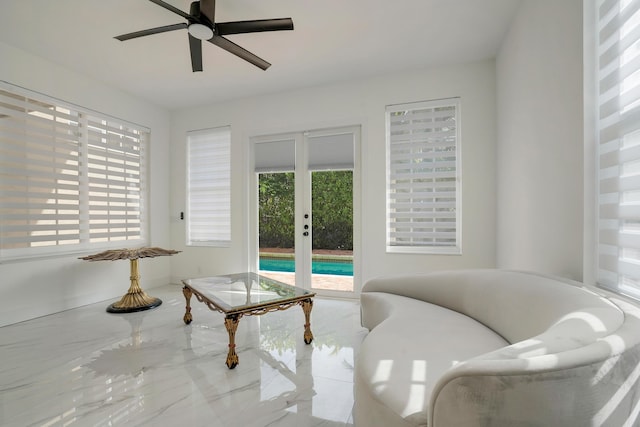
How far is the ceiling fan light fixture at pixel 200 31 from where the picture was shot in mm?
2229

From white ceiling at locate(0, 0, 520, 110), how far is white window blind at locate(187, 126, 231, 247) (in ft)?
3.00

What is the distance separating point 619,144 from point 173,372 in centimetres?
279

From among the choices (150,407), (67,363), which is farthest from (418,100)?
(67,363)

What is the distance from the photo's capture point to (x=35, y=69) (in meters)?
3.20

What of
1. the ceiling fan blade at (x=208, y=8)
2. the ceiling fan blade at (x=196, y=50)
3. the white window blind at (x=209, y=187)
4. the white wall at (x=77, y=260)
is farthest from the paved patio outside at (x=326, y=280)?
the ceiling fan blade at (x=208, y=8)

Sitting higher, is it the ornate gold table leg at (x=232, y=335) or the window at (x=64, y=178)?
the window at (x=64, y=178)

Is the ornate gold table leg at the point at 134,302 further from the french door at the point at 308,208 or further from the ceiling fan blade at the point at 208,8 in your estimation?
the ceiling fan blade at the point at 208,8

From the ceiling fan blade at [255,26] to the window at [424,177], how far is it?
181cm

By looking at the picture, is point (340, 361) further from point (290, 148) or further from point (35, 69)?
point (35, 69)

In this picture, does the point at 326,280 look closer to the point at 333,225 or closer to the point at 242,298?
Result: the point at 333,225

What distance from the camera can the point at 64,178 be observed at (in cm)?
346

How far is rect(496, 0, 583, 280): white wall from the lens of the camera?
5.23ft

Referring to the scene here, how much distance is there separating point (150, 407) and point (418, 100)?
370cm

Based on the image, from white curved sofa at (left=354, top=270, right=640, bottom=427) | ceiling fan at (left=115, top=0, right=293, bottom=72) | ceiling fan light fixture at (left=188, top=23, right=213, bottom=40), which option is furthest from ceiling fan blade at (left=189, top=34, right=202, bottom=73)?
white curved sofa at (left=354, top=270, right=640, bottom=427)
